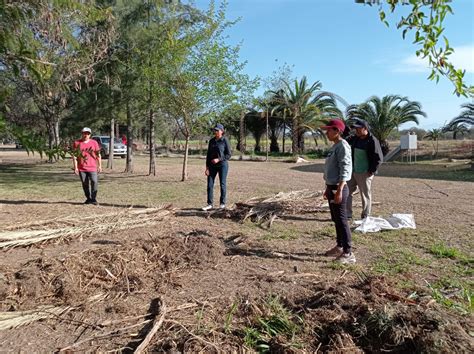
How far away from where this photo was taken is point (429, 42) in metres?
1.95

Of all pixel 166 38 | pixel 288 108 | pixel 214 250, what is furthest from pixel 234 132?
pixel 214 250

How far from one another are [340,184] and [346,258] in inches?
37.6

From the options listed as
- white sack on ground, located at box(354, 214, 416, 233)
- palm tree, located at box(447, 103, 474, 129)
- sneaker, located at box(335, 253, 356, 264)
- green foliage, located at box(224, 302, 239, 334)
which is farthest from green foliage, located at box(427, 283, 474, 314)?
palm tree, located at box(447, 103, 474, 129)

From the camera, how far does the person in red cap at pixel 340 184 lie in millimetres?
5336

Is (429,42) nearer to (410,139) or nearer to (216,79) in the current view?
(216,79)

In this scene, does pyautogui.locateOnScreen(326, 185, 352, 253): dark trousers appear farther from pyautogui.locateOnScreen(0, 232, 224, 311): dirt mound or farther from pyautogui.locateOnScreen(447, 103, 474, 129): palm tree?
pyautogui.locateOnScreen(447, 103, 474, 129): palm tree

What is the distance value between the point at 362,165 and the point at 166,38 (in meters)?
9.63

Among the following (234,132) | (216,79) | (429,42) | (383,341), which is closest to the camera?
(429,42)

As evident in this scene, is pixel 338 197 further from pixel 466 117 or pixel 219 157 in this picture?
pixel 466 117

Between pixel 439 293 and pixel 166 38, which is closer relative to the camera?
pixel 439 293

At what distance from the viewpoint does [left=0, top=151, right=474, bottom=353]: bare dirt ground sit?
129 inches

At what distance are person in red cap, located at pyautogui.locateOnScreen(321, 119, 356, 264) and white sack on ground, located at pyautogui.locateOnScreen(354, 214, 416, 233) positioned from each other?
169 cm

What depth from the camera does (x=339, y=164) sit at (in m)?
5.41

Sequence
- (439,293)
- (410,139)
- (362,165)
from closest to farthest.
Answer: (439,293)
(362,165)
(410,139)
